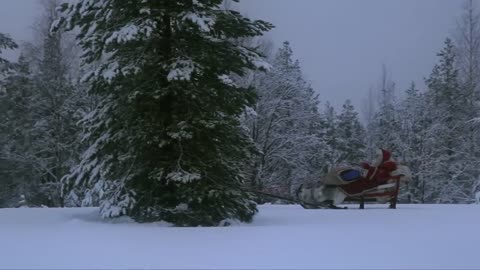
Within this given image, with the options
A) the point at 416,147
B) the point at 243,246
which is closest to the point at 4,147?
the point at 416,147

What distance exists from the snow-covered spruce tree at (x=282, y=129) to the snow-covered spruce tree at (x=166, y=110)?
73.5 ft

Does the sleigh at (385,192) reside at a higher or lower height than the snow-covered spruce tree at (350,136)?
lower

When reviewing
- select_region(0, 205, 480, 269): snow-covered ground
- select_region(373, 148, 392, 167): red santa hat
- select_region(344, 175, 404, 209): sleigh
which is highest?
select_region(373, 148, 392, 167): red santa hat

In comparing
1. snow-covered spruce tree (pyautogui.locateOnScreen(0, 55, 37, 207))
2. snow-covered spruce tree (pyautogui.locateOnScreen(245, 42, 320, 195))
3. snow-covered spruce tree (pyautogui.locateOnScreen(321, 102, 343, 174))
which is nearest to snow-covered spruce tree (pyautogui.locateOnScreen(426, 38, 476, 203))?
snow-covered spruce tree (pyautogui.locateOnScreen(321, 102, 343, 174))

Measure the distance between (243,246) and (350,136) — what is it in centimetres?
4237

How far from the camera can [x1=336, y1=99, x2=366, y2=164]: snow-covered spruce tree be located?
46.1m

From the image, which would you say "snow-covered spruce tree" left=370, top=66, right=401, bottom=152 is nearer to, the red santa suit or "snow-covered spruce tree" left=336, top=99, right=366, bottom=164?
"snow-covered spruce tree" left=336, top=99, right=366, bottom=164

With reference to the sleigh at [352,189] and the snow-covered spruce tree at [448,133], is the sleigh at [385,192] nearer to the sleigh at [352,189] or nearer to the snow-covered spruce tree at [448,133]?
the sleigh at [352,189]

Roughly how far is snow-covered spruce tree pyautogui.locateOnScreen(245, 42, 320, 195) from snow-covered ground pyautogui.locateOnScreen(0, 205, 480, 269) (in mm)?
24065

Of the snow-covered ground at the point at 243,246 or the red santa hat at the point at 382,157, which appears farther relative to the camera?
the red santa hat at the point at 382,157

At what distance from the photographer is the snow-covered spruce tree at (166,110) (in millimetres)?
9352

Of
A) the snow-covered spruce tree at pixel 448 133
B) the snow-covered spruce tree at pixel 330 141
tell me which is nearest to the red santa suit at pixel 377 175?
the snow-covered spruce tree at pixel 330 141

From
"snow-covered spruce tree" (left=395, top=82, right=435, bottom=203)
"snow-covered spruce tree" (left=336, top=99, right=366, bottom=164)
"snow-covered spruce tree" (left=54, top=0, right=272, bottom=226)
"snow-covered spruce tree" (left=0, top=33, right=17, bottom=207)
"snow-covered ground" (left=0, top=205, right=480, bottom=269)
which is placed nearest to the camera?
"snow-covered ground" (left=0, top=205, right=480, bottom=269)

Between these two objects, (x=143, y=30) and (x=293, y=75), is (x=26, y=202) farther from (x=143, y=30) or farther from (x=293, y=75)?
(x=143, y=30)
